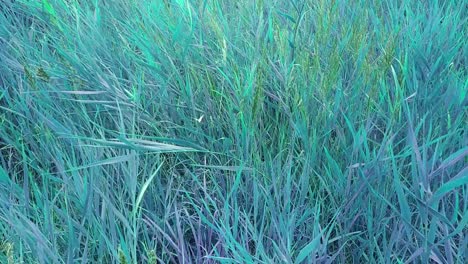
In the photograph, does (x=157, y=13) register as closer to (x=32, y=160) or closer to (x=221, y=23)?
(x=221, y=23)

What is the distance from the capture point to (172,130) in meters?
1.12

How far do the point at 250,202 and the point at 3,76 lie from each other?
65 centimetres

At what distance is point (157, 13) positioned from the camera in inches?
54.5

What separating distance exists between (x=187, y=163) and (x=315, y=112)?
257 mm

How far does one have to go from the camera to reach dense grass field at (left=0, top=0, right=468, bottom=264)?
87cm

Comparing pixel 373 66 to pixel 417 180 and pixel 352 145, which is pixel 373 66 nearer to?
pixel 352 145

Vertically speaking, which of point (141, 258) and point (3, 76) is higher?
point (3, 76)

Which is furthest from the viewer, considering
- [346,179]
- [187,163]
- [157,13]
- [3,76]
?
[157,13]

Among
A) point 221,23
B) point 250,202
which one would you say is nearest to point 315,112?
point 250,202

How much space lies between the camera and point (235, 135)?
3.44ft

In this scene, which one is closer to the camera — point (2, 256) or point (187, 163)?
point (2, 256)

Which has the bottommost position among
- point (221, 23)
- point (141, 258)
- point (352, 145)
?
point (141, 258)

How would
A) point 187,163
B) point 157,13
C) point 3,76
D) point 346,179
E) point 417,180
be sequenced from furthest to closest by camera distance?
point 157,13
point 3,76
point 187,163
point 346,179
point 417,180

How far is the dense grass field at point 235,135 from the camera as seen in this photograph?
2.85ft
